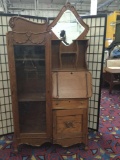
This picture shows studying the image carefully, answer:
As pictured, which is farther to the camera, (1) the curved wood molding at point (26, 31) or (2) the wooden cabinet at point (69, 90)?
(2) the wooden cabinet at point (69, 90)

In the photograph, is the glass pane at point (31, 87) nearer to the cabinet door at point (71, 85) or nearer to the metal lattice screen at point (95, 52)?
the cabinet door at point (71, 85)

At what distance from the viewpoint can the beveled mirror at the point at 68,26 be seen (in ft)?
6.11

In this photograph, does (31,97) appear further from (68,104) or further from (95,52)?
(95,52)

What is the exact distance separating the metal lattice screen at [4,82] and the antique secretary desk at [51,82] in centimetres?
33

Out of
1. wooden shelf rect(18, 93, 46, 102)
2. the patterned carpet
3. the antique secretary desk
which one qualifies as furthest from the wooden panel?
wooden shelf rect(18, 93, 46, 102)

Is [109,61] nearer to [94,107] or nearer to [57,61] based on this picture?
[94,107]

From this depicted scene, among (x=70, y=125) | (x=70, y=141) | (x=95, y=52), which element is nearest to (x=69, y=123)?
(x=70, y=125)

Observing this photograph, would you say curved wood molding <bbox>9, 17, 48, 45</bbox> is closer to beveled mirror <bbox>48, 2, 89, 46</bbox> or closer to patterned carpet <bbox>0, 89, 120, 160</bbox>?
beveled mirror <bbox>48, 2, 89, 46</bbox>

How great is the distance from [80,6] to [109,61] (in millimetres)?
3452

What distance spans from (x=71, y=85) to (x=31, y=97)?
0.54 metres

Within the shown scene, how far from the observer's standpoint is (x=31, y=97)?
1.91 m

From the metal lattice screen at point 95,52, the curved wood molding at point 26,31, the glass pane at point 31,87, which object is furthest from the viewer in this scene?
the metal lattice screen at point 95,52

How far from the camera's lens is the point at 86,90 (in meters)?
1.80

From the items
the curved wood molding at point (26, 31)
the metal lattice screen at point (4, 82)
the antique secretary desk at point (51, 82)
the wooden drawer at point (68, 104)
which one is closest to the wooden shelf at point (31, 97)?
the antique secretary desk at point (51, 82)
